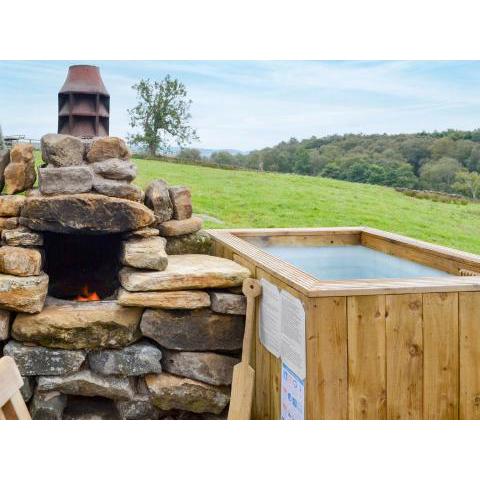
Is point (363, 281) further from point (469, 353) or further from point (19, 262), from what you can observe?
point (19, 262)

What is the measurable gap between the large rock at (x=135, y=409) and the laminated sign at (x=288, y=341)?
82 cm

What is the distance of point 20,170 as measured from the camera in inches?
138

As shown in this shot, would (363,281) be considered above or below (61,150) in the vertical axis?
below

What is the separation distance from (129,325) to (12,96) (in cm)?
262

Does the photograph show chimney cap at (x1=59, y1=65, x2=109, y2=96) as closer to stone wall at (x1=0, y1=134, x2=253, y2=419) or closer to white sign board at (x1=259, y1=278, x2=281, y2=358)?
stone wall at (x1=0, y1=134, x2=253, y2=419)

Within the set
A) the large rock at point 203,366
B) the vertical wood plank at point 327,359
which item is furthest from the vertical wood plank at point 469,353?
the large rock at point 203,366

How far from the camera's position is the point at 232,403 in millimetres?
2908

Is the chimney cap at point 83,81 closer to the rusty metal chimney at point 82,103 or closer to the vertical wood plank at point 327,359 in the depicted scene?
the rusty metal chimney at point 82,103

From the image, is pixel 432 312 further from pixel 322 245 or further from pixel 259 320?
pixel 322 245

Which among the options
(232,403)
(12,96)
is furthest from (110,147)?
(12,96)

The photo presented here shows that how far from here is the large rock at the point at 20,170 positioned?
348cm

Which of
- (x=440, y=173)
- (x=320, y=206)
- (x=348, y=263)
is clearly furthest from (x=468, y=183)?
(x=348, y=263)

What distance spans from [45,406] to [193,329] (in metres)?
0.82

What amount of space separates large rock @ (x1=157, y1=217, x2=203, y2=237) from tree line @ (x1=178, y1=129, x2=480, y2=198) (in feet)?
9.38
